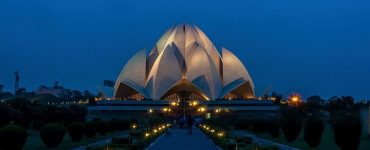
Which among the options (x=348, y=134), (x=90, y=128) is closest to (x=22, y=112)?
(x=90, y=128)

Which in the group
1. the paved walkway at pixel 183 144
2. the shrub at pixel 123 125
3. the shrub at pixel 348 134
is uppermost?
the shrub at pixel 123 125

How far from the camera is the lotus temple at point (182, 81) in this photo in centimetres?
6012

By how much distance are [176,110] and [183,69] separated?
185 inches

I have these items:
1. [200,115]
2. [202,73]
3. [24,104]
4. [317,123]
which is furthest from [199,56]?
[317,123]

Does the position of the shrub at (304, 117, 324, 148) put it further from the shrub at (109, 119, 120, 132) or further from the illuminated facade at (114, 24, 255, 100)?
the illuminated facade at (114, 24, 255, 100)

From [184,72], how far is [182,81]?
37.1 inches

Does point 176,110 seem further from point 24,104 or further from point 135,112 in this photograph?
point 24,104

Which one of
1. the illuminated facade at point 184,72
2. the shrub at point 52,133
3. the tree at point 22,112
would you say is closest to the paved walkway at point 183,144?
the shrub at point 52,133

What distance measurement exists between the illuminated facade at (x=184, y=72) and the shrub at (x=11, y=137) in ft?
143

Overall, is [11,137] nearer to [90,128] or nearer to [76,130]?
Answer: [76,130]

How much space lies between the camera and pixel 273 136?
103 ft

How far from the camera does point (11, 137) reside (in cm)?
1588

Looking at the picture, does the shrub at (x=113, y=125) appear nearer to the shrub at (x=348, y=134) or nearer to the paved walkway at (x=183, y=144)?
the paved walkway at (x=183, y=144)

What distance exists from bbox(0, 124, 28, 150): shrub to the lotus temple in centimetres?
4287
